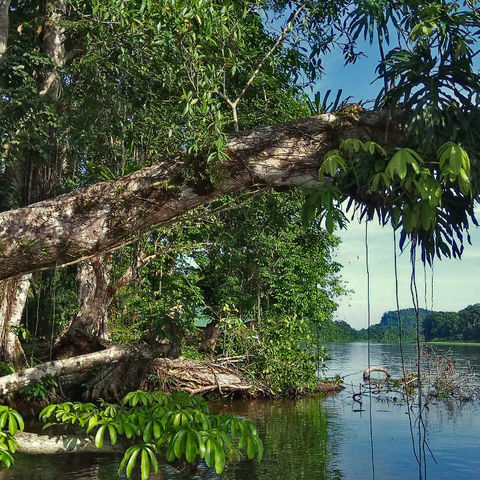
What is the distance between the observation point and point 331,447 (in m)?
10.0

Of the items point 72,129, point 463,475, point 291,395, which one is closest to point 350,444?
point 463,475

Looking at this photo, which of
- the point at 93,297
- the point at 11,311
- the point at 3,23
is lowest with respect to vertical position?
the point at 11,311

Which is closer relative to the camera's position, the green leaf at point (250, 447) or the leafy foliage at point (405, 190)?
the leafy foliage at point (405, 190)

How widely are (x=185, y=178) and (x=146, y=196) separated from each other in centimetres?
39

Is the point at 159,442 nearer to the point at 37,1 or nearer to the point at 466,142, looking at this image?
the point at 466,142

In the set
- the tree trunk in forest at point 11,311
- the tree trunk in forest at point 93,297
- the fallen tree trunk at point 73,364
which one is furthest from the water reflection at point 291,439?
the tree trunk in forest at point 11,311

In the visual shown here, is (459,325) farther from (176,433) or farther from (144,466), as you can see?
(144,466)

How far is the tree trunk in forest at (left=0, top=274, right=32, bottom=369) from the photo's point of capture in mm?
9844

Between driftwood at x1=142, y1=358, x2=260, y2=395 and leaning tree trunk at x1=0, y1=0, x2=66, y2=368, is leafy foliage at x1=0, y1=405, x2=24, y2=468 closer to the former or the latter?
leaning tree trunk at x1=0, y1=0, x2=66, y2=368

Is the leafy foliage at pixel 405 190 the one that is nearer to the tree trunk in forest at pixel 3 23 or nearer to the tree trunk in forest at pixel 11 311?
the tree trunk in forest at pixel 3 23

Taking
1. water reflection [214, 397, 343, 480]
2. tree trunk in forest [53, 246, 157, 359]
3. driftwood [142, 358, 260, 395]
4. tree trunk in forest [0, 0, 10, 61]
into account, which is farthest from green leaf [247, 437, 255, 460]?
driftwood [142, 358, 260, 395]

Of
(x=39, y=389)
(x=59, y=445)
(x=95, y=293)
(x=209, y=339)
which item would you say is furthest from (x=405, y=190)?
(x=209, y=339)

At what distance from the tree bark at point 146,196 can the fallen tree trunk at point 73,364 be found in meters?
4.74

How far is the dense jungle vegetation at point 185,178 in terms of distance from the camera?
436 cm
